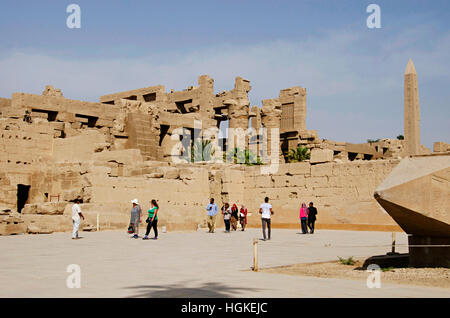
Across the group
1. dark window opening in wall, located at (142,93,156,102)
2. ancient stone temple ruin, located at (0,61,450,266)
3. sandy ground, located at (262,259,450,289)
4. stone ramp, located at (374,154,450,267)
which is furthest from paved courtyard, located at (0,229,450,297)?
dark window opening in wall, located at (142,93,156,102)

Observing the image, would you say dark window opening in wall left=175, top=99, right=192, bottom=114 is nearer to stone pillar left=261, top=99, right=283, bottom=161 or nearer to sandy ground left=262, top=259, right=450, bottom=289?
stone pillar left=261, top=99, right=283, bottom=161

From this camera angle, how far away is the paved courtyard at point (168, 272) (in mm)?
6160

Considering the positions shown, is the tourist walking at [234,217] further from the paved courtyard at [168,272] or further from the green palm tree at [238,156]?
the green palm tree at [238,156]

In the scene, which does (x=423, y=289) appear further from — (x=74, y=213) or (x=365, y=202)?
(x=365, y=202)

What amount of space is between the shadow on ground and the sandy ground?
6.14 ft

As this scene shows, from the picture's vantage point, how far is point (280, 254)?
11094mm

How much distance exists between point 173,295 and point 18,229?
458 inches

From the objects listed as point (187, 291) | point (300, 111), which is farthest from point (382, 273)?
point (300, 111)

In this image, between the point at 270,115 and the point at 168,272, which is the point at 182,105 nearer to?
the point at 270,115

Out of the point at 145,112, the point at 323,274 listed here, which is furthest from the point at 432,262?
the point at 145,112

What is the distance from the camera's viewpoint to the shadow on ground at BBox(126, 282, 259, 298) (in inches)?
234

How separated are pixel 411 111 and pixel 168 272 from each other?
50.0ft

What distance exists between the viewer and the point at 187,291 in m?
6.28

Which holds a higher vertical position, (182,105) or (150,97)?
(150,97)
